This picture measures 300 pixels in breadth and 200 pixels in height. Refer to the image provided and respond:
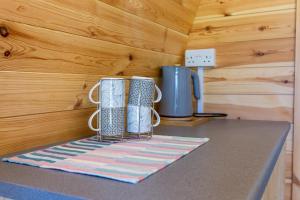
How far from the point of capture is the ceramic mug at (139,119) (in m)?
0.99

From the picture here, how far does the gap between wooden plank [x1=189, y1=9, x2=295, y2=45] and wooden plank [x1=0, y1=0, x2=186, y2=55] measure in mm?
331

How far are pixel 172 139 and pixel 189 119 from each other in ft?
1.28

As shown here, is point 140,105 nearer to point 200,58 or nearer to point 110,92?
point 110,92

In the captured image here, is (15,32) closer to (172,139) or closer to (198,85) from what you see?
(172,139)

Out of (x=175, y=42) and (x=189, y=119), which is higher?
(x=175, y=42)

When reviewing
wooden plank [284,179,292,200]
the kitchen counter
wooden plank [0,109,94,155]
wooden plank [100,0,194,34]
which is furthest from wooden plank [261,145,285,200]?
wooden plank [100,0,194,34]

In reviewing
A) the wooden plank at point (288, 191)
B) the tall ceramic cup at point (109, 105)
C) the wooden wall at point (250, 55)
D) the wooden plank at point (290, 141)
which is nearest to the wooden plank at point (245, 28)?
the wooden wall at point (250, 55)

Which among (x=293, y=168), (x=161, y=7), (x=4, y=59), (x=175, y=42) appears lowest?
(x=293, y=168)

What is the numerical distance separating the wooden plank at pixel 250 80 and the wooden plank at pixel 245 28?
155 mm

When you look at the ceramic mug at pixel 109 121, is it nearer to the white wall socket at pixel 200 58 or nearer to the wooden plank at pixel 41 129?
the wooden plank at pixel 41 129

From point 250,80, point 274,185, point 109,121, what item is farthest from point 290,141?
point 109,121

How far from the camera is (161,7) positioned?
126 cm

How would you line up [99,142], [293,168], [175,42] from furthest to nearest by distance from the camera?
1. [175,42]
2. [293,168]
3. [99,142]

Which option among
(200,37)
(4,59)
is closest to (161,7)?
(200,37)
